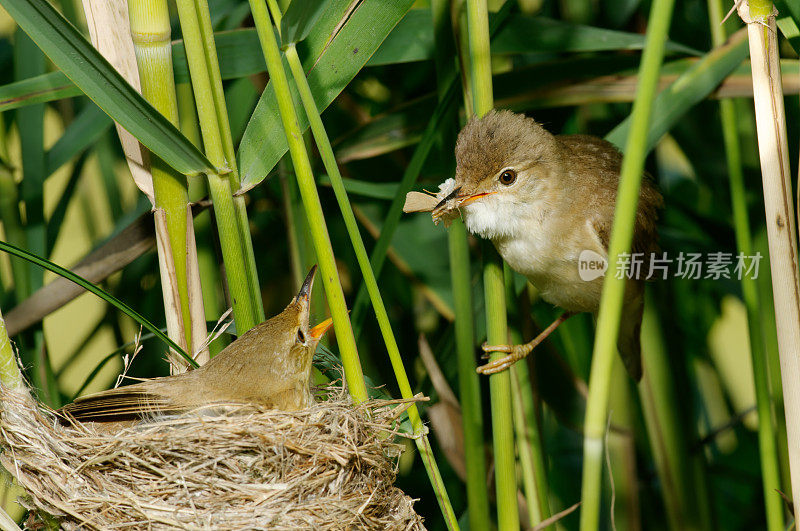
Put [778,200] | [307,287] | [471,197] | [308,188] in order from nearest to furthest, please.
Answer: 1. [308,188]
2. [778,200]
3. [307,287]
4. [471,197]

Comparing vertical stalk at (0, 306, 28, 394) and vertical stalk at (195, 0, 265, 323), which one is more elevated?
vertical stalk at (195, 0, 265, 323)

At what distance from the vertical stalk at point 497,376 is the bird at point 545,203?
14 centimetres

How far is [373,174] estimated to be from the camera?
221 cm

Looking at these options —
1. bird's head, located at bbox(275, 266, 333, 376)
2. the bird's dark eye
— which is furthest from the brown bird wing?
the bird's dark eye

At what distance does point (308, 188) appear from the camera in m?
1.10

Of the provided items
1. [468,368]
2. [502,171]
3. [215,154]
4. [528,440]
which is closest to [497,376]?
[468,368]

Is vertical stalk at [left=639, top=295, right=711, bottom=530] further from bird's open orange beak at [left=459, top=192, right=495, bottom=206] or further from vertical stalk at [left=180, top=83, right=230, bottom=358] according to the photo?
vertical stalk at [left=180, top=83, right=230, bottom=358]

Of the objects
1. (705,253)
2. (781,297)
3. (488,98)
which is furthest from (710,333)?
(488,98)

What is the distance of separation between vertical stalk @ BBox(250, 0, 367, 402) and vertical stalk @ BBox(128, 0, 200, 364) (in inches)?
9.0

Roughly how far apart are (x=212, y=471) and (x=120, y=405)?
12.4 inches

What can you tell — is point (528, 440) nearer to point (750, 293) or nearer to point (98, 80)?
point (750, 293)

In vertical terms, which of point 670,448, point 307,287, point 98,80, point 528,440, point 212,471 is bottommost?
point 670,448

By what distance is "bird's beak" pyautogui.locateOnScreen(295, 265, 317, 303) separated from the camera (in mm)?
1455

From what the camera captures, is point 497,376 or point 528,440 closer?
point 497,376
